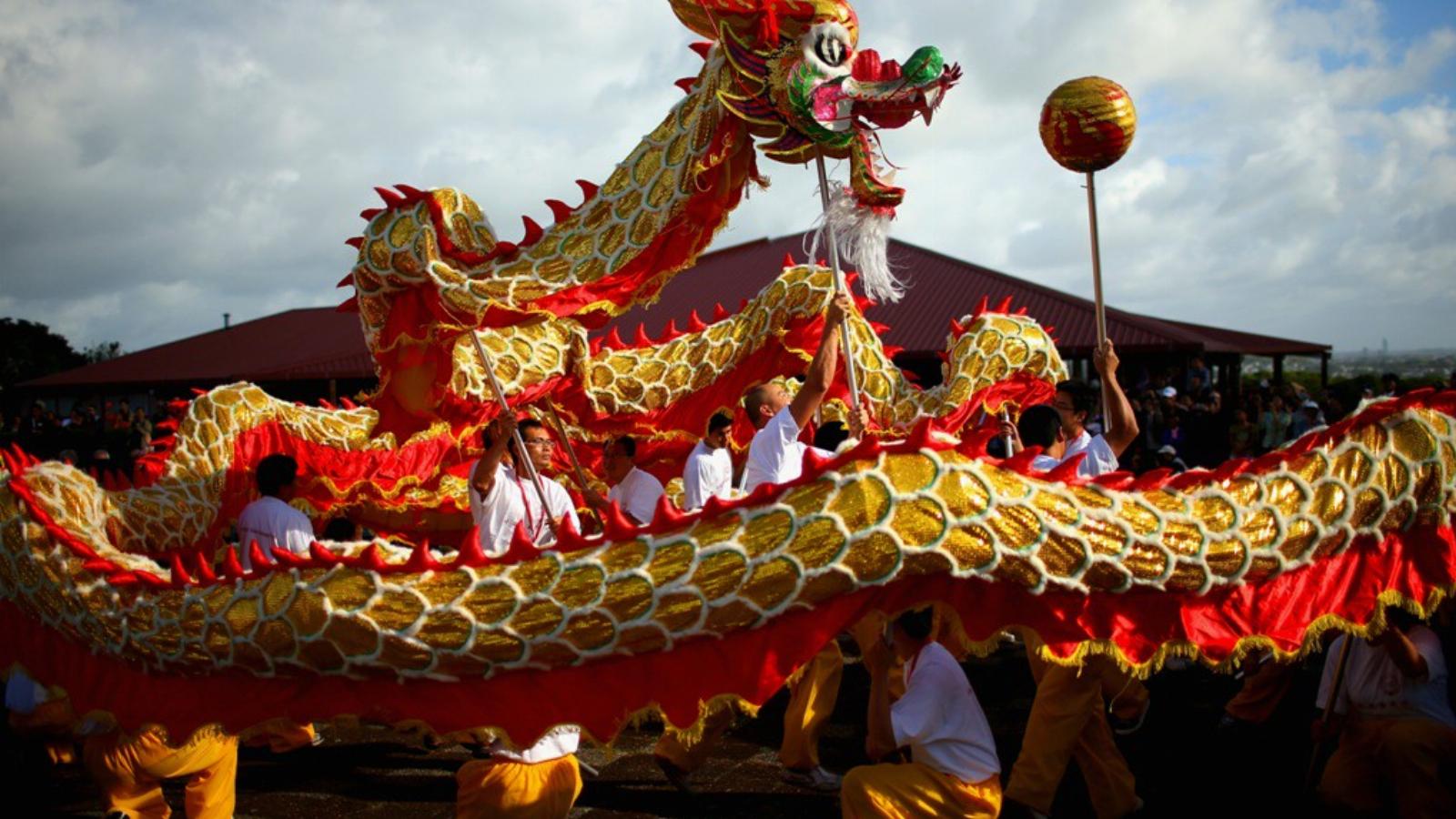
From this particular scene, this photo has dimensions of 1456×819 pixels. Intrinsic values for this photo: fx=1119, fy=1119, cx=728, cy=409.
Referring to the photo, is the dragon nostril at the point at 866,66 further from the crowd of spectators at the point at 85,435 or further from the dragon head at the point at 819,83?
the crowd of spectators at the point at 85,435

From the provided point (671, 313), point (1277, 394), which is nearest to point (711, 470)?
point (1277, 394)

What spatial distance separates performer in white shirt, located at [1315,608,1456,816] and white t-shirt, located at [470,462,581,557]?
2432 mm

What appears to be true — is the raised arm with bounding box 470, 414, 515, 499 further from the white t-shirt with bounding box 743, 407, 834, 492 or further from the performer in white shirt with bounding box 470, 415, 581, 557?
the white t-shirt with bounding box 743, 407, 834, 492

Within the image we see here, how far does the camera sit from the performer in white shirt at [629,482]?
508 cm

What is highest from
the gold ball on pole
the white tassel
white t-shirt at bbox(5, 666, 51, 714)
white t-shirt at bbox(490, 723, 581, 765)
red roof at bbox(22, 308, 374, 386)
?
red roof at bbox(22, 308, 374, 386)

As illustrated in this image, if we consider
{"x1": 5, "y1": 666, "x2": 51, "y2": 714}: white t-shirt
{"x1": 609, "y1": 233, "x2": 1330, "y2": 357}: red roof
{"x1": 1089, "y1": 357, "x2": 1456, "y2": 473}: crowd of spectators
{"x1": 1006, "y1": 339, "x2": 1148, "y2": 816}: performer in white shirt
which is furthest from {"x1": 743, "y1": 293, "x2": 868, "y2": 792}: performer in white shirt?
{"x1": 609, "y1": 233, "x2": 1330, "y2": 357}: red roof

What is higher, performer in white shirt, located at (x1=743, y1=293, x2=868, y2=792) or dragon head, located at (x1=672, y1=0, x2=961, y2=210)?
dragon head, located at (x1=672, y1=0, x2=961, y2=210)

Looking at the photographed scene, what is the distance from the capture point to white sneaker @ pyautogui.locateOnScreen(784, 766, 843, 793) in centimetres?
410

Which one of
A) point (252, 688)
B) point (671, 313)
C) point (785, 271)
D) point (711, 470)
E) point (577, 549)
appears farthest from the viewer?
point (671, 313)

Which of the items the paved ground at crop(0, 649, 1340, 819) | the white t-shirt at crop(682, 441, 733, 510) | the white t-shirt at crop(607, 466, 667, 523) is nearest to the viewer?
the paved ground at crop(0, 649, 1340, 819)

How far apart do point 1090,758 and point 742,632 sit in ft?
5.86

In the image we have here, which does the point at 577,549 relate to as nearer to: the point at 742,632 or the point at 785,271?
the point at 742,632

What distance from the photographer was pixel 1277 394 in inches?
421

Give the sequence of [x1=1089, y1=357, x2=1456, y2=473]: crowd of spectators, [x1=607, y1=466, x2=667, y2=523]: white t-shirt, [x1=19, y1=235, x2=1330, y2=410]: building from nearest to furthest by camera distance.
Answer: [x1=607, y1=466, x2=667, y2=523]: white t-shirt, [x1=1089, y1=357, x2=1456, y2=473]: crowd of spectators, [x1=19, y1=235, x2=1330, y2=410]: building
